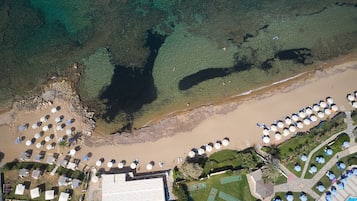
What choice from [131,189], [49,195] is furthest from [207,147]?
[49,195]

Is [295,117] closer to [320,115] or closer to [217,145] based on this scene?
[320,115]

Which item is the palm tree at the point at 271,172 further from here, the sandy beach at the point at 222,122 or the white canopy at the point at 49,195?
the white canopy at the point at 49,195

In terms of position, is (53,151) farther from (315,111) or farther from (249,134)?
(315,111)

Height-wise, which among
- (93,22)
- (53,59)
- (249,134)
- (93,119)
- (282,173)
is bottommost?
(282,173)

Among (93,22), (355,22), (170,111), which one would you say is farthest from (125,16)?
(355,22)

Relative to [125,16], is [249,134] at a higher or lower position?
lower

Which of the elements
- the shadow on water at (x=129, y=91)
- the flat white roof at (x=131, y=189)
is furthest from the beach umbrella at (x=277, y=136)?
the shadow on water at (x=129, y=91)

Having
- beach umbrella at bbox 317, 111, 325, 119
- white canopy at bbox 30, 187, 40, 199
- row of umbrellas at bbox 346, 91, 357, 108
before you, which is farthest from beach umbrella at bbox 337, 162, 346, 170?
white canopy at bbox 30, 187, 40, 199

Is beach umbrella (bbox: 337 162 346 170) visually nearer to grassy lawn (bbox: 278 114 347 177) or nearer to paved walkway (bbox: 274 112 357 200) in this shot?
paved walkway (bbox: 274 112 357 200)
